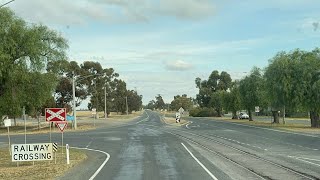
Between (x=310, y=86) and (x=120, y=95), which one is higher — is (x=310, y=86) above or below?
below

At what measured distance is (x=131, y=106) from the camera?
587ft

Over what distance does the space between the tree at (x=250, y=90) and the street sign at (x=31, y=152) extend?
2340 inches

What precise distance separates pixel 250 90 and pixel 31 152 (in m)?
62.1

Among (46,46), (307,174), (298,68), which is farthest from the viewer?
(298,68)

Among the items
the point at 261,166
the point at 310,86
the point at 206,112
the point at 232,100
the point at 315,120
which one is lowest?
the point at 261,166

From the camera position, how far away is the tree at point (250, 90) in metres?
79.6

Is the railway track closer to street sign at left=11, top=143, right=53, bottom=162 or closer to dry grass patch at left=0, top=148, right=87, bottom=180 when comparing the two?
dry grass patch at left=0, top=148, right=87, bottom=180

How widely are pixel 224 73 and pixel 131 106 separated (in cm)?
4351

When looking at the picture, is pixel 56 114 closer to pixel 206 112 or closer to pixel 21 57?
pixel 21 57

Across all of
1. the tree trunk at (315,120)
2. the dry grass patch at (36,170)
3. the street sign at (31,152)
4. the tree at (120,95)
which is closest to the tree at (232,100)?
the tree at (120,95)

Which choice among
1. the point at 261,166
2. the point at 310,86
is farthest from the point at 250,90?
the point at 261,166

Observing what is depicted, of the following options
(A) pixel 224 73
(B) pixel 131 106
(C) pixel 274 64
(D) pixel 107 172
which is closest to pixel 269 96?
(C) pixel 274 64

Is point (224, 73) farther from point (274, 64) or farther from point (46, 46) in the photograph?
point (46, 46)

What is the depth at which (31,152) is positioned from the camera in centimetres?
2272
